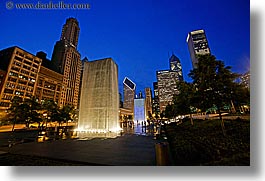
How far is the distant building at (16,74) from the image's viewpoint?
3309cm

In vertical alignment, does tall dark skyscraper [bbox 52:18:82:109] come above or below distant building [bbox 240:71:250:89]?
above

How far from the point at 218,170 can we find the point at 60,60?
8047 centimetres

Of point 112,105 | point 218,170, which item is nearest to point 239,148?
point 218,170

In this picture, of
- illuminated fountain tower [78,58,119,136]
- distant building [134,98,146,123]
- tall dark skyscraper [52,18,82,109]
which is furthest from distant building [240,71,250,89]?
tall dark skyscraper [52,18,82,109]

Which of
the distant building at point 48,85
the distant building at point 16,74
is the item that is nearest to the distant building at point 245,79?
the distant building at point 16,74

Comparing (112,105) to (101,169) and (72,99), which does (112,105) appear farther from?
(72,99)

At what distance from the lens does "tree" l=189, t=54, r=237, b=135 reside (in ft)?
16.2

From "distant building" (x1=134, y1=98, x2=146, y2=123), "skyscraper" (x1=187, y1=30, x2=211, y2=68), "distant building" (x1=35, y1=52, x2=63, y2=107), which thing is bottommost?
"distant building" (x1=134, y1=98, x2=146, y2=123)

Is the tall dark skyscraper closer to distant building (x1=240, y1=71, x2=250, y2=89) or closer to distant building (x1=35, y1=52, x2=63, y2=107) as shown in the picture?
distant building (x1=35, y1=52, x2=63, y2=107)

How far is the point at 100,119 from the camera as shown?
1037cm

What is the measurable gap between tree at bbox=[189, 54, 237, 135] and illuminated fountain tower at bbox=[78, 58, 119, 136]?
6.73 m

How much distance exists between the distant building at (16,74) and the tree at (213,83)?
36.3 metres

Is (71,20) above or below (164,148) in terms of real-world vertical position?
above

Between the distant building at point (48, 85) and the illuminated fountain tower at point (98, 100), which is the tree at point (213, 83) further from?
the distant building at point (48, 85)
